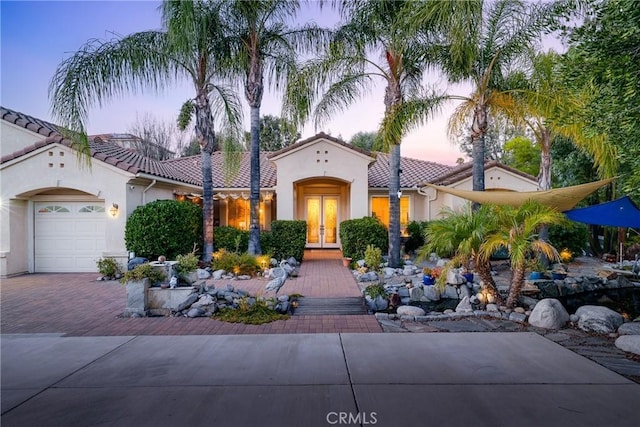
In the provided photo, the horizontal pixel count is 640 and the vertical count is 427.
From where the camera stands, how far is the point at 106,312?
8352mm

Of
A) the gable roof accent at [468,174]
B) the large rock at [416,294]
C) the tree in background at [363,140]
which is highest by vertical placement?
the tree in background at [363,140]

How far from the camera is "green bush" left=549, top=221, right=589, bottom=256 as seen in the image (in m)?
15.2

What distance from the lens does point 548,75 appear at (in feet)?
36.3

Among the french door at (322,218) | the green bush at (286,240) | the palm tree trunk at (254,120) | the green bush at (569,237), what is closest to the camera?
the palm tree trunk at (254,120)

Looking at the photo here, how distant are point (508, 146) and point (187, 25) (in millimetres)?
23350

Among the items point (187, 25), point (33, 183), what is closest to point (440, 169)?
point (187, 25)

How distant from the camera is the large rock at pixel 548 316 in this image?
7188mm

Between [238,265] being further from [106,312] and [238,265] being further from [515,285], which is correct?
[515,285]

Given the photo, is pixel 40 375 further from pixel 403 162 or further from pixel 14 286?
pixel 403 162

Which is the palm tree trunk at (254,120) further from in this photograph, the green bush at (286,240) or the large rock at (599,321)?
the large rock at (599,321)

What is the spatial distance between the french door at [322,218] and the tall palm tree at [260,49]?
20.5 feet

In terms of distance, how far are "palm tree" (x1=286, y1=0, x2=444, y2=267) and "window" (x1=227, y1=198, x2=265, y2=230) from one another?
856 centimetres

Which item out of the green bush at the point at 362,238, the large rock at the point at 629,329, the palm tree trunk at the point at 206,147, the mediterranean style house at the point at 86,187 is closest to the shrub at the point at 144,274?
the palm tree trunk at the point at 206,147

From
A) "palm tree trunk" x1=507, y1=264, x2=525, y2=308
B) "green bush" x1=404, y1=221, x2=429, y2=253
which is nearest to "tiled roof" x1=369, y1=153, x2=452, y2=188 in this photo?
"green bush" x1=404, y1=221, x2=429, y2=253
